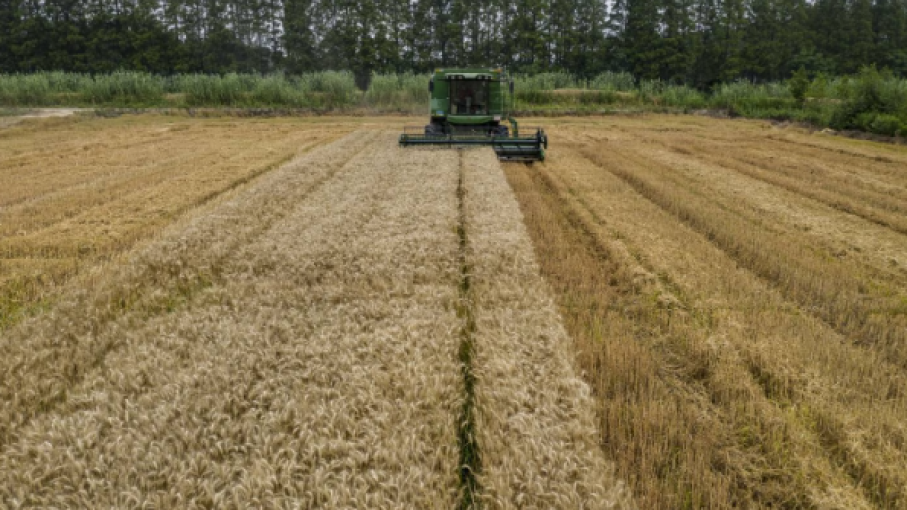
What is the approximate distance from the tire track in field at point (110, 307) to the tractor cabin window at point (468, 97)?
8695mm

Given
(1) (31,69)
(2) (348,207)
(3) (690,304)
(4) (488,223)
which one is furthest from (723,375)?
(1) (31,69)

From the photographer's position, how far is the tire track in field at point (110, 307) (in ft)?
9.52

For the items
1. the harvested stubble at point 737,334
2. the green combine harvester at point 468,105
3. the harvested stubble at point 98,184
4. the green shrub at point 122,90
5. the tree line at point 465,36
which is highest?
the tree line at point 465,36

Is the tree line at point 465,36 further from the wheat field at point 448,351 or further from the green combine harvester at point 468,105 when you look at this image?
the wheat field at point 448,351

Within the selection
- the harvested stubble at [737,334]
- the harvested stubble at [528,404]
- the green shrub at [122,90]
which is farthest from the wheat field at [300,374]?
the green shrub at [122,90]

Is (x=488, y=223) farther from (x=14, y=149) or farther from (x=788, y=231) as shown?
(x=14, y=149)

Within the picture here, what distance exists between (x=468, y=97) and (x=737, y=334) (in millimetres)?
12541

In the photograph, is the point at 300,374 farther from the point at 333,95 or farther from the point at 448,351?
the point at 333,95

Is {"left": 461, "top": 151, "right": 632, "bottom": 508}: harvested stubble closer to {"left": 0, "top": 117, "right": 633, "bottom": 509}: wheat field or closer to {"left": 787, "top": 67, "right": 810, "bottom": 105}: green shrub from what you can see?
{"left": 0, "top": 117, "right": 633, "bottom": 509}: wheat field

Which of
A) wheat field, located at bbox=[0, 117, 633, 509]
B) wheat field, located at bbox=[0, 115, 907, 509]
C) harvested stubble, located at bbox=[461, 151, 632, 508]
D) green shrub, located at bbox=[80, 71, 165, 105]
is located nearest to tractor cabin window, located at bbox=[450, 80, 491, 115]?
wheat field, located at bbox=[0, 115, 907, 509]

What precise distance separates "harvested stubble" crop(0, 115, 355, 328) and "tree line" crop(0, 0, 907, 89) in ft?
138

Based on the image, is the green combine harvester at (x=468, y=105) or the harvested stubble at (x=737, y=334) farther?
the green combine harvester at (x=468, y=105)

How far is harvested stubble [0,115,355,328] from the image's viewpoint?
223 inches

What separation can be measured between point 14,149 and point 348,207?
44.0 ft
